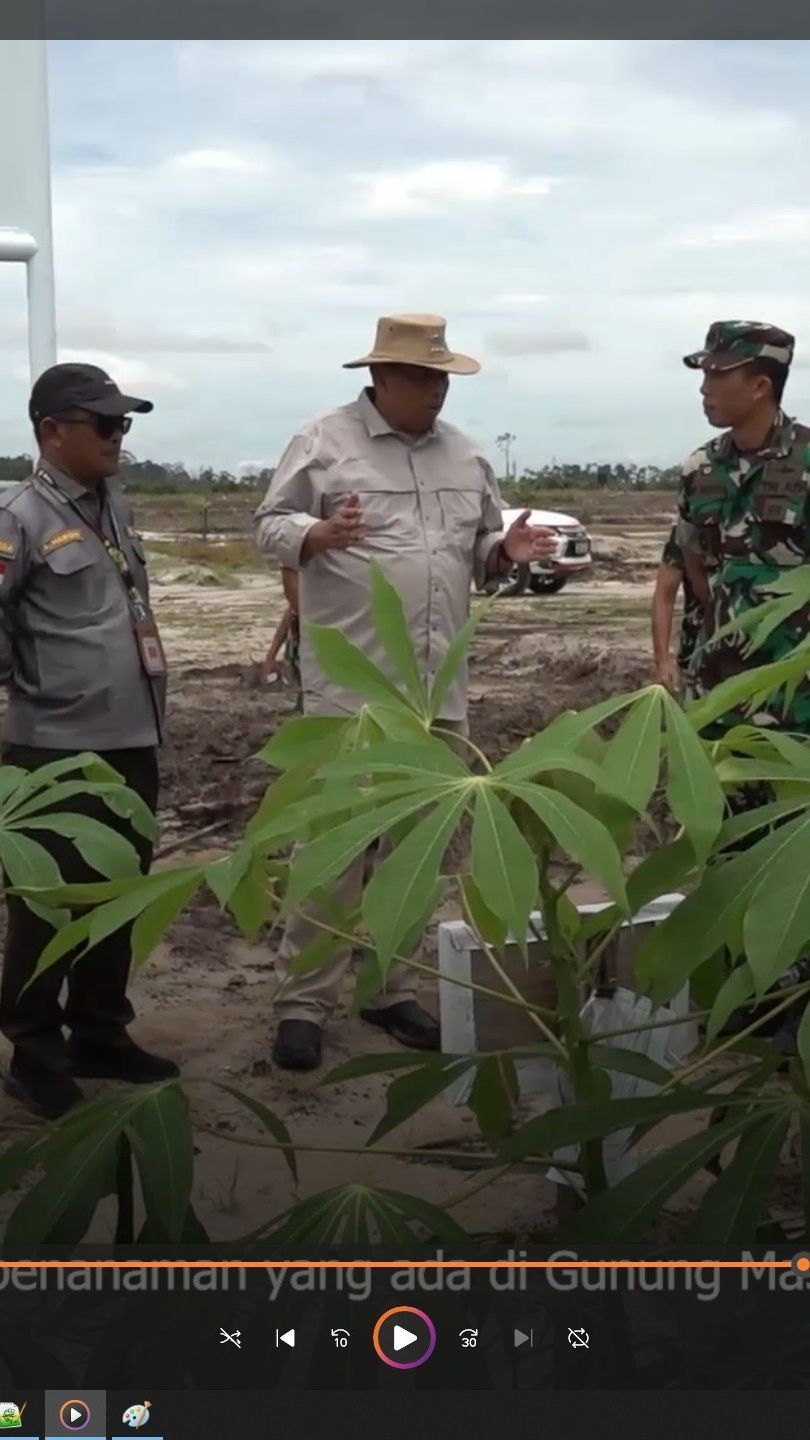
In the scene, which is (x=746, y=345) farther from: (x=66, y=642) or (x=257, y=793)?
(x=257, y=793)

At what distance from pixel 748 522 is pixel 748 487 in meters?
0.07

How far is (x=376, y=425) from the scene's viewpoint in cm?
307

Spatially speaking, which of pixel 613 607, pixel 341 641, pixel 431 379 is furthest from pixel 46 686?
pixel 613 607

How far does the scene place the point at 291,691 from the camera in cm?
677

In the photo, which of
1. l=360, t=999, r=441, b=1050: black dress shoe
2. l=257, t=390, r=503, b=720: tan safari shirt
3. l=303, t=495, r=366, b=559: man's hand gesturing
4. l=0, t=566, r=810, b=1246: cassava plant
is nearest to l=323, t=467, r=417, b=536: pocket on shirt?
l=257, t=390, r=503, b=720: tan safari shirt

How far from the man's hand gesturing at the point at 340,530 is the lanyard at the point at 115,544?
33 centimetres

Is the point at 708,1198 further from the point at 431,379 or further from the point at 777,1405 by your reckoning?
the point at 431,379

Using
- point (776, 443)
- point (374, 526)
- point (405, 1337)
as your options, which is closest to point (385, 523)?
point (374, 526)

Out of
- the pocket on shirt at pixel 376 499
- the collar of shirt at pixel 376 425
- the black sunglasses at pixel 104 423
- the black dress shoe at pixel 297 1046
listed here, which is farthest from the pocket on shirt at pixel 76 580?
the black dress shoe at pixel 297 1046

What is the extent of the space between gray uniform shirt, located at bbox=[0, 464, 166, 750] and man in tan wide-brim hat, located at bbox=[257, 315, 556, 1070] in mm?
386

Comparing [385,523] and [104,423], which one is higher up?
[104,423]

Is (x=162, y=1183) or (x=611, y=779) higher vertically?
(x=611, y=779)

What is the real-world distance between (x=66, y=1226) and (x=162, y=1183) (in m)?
0.08

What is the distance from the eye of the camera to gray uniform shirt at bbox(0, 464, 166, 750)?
8.80 ft
